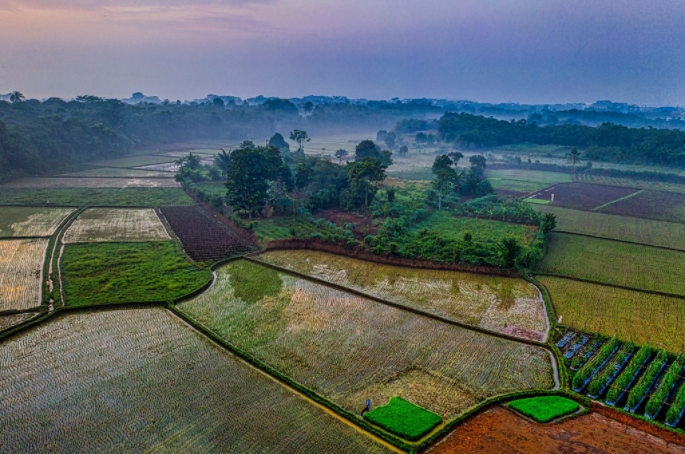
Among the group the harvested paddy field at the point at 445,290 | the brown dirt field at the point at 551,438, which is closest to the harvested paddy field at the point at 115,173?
the harvested paddy field at the point at 445,290

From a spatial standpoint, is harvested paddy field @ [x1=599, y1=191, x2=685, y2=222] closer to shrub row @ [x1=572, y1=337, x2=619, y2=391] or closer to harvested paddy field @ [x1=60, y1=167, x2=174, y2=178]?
shrub row @ [x1=572, y1=337, x2=619, y2=391]

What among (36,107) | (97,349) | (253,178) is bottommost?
(97,349)

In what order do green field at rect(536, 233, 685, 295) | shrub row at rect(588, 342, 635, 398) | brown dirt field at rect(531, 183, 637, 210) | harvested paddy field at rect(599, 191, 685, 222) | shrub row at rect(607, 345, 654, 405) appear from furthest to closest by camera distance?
brown dirt field at rect(531, 183, 637, 210), harvested paddy field at rect(599, 191, 685, 222), green field at rect(536, 233, 685, 295), shrub row at rect(588, 342, 635, 398), shrub row at rect(607, 345, 654, 405)

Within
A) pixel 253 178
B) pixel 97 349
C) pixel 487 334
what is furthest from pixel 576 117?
pixel 97 349

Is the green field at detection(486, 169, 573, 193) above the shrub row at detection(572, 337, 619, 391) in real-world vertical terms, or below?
above

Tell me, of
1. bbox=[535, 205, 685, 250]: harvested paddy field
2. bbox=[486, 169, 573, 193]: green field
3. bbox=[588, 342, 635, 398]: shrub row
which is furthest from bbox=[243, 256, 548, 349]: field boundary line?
bbox=[486, 169, 573, 193]: green field

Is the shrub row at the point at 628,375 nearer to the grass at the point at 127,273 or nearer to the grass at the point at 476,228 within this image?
the grass at the point at 476,228

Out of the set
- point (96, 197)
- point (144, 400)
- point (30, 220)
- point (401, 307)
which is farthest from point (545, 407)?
point (96, 197)

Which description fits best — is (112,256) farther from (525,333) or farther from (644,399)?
(644,399)
